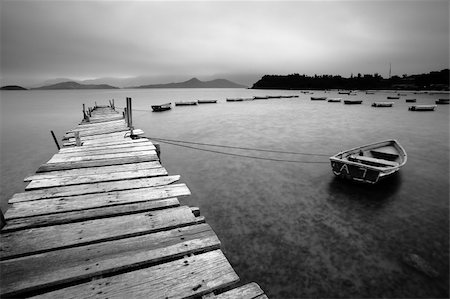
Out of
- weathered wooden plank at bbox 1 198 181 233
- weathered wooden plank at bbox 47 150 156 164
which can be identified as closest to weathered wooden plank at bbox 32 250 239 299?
weathered wooden plank at bbox 1 198 181 233

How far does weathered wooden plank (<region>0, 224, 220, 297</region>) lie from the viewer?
283cm

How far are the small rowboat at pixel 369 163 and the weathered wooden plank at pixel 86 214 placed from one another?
379 inches

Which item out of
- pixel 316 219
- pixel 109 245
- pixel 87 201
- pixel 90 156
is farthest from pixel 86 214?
pixel 316 219

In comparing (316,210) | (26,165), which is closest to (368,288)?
(316,210)

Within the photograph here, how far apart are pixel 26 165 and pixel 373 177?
71.9ft

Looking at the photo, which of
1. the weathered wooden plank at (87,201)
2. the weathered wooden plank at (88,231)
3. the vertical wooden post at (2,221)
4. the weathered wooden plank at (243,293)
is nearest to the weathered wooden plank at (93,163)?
the weathered wooden plank at (87,201)

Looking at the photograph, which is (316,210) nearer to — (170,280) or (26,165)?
(170,280)

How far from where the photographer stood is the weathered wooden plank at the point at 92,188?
4875 millimetres

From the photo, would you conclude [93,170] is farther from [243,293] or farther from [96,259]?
[243,293]

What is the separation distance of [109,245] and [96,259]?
13.0 inches

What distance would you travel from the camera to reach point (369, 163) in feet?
40.8

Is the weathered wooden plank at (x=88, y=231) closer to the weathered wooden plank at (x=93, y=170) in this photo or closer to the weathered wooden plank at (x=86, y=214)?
the weathered wooden plank at (x=86, y=214)

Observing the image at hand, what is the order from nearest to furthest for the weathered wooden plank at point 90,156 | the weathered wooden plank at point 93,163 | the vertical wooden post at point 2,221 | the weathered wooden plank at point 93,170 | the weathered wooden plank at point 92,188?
the vertical wooden post at point 2,221 < the weathered wooden plank at point 92,188 < the weathered wooden plank at point 93,170 < the weathered wooden plank at point 93,163 < the weathered wooden plank at point 90,156

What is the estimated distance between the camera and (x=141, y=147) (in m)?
9.02
